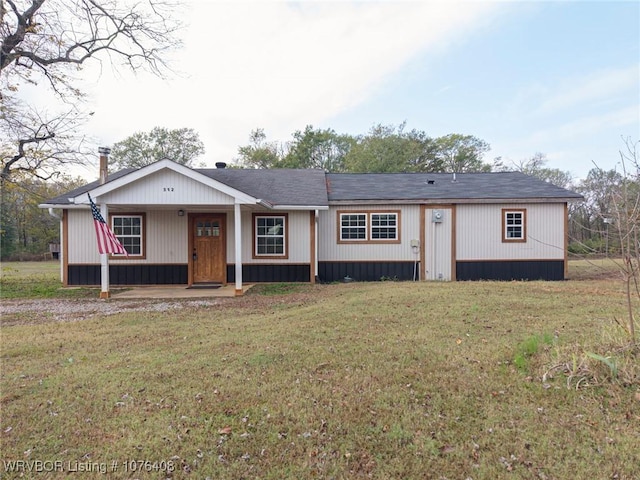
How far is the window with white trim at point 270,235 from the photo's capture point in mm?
11609

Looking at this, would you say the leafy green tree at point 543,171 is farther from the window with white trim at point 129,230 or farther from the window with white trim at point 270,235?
the window with white trim at point 129,230

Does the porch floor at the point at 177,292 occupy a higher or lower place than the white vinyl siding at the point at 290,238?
lower

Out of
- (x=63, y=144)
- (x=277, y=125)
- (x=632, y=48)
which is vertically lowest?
(x=63, y=144)

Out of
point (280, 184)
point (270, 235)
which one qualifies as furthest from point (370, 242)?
point (280, 184)

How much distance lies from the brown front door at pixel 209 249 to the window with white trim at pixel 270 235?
1.10m

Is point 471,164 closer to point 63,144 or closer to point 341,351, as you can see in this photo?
point 63,144

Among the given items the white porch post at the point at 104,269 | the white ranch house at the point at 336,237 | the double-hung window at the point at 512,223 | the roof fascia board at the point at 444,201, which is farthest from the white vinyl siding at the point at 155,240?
the double-hung window at the point at 512,223

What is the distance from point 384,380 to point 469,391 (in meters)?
0.78

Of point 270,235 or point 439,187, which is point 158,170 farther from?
point 439,187

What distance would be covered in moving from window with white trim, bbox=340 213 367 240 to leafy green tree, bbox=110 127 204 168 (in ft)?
92.0

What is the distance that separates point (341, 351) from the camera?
173 inches

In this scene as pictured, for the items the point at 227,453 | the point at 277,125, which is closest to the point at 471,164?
the point at 277,125

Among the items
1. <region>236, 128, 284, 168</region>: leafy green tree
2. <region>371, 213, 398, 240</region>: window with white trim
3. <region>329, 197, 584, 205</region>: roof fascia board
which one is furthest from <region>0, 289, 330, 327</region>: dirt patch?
<region>236, 128, 284, 168</region>: leafy green tree

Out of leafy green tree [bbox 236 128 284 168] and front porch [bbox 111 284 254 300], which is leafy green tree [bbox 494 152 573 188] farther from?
front porch [bbox 111 284 254 300]
